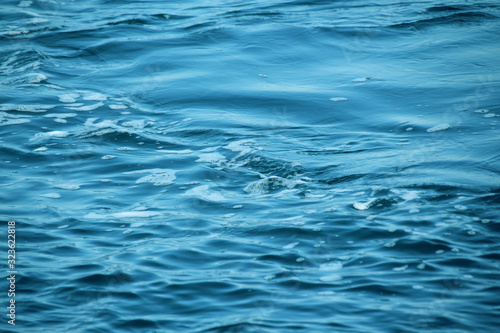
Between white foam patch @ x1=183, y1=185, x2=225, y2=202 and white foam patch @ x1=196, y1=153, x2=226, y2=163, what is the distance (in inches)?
23.5

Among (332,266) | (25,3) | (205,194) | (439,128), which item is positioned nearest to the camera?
(332,266)

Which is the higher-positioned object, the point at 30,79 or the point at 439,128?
the point at 30,79

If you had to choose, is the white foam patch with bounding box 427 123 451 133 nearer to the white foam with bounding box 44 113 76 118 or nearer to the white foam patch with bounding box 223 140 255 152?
the white foam patch with bounding box 223 140 255 152

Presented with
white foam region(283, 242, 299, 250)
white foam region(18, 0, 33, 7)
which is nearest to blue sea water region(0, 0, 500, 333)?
white foam region(283, 242, 299, 250)

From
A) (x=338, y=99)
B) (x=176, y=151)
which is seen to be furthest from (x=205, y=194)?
(x=338, y=99)

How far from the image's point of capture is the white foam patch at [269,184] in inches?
215

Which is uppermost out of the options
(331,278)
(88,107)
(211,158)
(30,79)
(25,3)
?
(25,3)

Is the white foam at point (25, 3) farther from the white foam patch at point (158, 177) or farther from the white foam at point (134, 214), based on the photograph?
the white foam at point (134, 214)

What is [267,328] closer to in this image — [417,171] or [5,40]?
[417,171]

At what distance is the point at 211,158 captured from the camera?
6.18m

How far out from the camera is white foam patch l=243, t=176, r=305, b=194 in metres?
5.47

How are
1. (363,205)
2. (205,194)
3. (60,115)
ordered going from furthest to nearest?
(60,115)
(205,194)
(363,205)

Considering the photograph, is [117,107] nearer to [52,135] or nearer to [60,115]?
[60,115]

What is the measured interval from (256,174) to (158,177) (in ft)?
3.15
